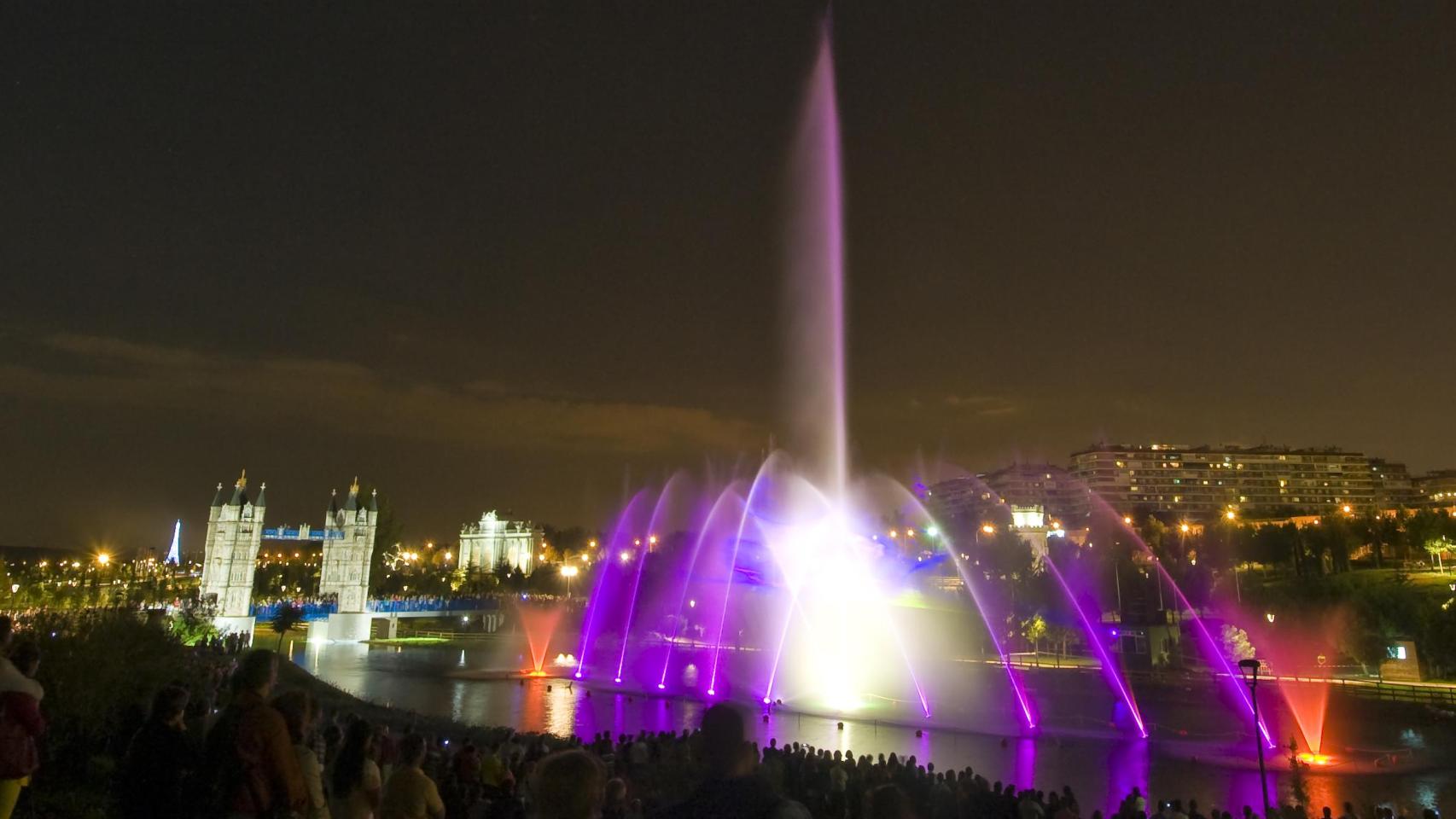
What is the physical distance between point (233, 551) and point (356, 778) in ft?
368

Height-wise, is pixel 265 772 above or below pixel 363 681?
above

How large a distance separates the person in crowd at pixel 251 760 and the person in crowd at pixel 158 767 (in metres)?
0.92

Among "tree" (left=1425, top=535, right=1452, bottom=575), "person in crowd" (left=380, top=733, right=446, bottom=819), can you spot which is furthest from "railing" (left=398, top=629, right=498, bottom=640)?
"tree" (left=1425, top=535, right=1452, bottom=575)

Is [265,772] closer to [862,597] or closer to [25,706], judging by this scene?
[25,706]

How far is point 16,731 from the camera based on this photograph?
761 centimetres

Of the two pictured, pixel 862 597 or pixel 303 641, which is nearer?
pixel 862 597

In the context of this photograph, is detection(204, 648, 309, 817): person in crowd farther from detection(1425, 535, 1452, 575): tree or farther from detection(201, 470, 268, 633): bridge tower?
detection(1425, 535, 1452, 575): tree

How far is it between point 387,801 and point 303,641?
101 m

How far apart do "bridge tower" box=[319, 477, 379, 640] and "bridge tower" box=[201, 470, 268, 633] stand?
8858 millimetres

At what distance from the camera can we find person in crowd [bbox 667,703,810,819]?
12.9 feet

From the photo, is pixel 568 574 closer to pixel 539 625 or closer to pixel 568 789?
pixel 539 625

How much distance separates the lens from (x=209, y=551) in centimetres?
10556

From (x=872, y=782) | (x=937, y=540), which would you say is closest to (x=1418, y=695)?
(x=872, y=782)

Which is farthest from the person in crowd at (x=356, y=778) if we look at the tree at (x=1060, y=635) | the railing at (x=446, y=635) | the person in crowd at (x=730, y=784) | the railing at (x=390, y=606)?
the railing at (x=446, y=635)
